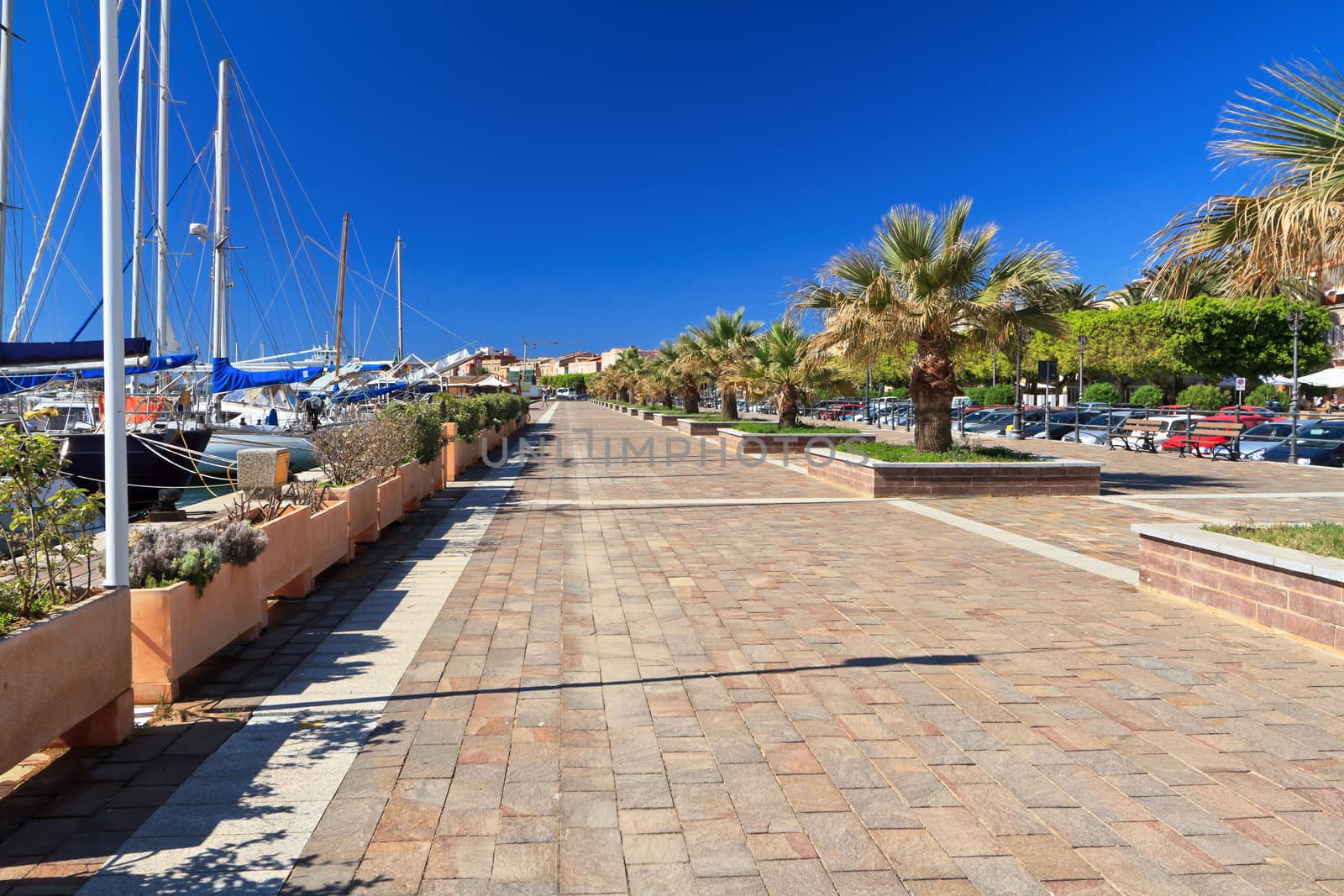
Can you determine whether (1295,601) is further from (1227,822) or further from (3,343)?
(3,343)

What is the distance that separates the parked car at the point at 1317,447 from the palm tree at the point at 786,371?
10202mm

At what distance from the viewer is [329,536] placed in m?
7.41

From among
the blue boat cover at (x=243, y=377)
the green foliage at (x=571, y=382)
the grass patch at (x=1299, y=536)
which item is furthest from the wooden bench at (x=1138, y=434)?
the green foliage at (x=571, y=382)

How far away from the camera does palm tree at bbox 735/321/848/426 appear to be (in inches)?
850

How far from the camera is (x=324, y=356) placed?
108 feet

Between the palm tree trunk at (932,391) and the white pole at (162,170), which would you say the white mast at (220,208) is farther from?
the palm tree trunk at (932,391)

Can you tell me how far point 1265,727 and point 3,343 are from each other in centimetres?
1442

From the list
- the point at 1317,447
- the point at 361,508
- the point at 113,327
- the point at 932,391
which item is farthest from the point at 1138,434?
the point at 113,327

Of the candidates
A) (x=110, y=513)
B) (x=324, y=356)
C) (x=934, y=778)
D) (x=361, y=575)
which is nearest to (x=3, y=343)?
(x=361, y=575)

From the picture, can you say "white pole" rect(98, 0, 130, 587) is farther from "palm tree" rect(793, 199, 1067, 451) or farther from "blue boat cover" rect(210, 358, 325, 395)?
"blue boat cover" rect(210, 358, 325, 395)

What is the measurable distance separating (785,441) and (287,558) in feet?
53.9

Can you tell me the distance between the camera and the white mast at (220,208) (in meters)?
23.4

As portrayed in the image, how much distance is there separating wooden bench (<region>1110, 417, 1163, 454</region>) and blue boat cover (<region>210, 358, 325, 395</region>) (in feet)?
81.0

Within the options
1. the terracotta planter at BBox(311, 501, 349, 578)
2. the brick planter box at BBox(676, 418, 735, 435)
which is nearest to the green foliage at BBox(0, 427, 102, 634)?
the terracotta planter at BBox(311, 501, 349, 578)
